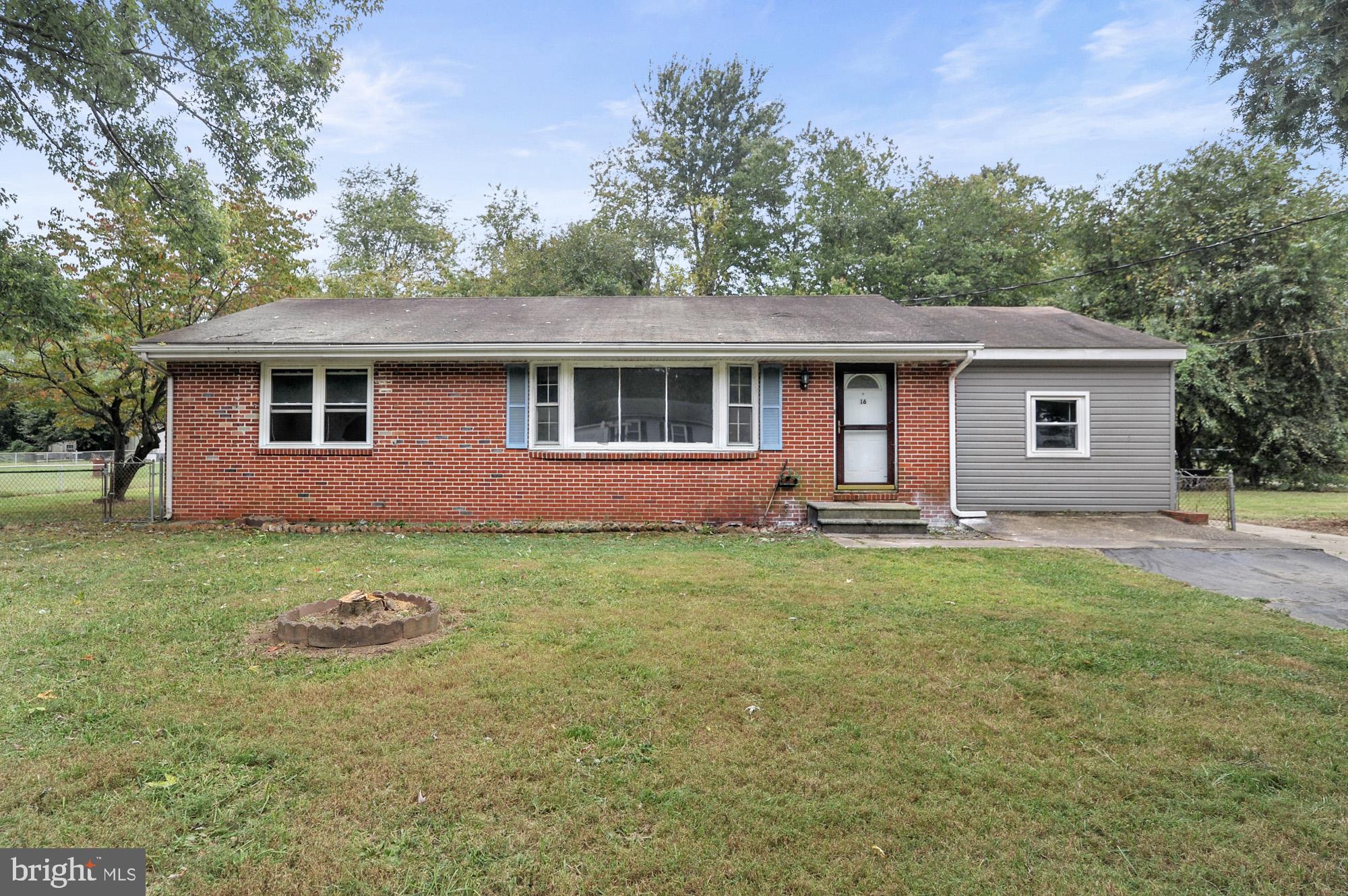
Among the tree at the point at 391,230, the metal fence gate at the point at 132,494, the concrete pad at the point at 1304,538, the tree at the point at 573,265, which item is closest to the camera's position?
the concrete pad at the point at 1304,538

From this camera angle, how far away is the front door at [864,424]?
10281 mm

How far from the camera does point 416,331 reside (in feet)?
33.4

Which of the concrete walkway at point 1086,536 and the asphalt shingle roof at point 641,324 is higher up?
the asphalt shingle roof at point 641,324

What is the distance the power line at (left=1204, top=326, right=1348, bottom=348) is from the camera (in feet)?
59.0

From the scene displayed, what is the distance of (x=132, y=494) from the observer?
49.5 ft

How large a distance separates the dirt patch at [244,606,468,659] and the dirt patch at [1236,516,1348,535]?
12.7m

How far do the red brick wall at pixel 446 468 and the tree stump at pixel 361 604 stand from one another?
5.23 meters

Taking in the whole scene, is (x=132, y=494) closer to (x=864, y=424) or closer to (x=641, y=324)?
(x=641, y=324)

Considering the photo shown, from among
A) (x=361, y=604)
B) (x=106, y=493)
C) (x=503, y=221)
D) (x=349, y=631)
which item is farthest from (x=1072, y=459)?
(x=503, y=221)

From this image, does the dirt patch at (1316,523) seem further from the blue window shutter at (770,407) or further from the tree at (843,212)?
the tree at (843,212)

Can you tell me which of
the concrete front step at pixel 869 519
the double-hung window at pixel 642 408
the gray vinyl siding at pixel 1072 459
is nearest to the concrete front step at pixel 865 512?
the concrete front step at pixel 869 519

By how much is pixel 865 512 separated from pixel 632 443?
3.52m

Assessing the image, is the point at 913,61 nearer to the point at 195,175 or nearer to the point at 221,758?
the point at 195,175

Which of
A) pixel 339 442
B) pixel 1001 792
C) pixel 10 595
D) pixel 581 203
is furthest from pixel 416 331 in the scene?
pixel 581 203
